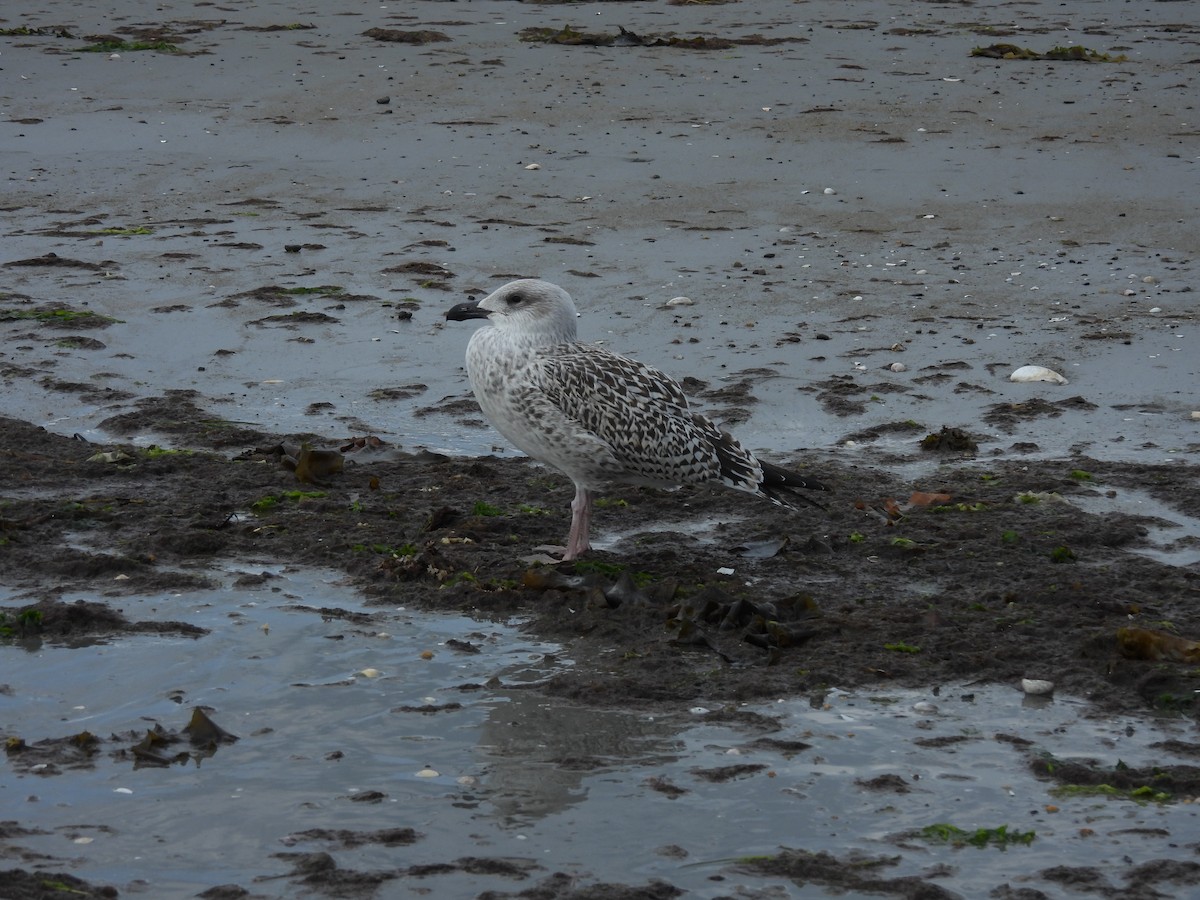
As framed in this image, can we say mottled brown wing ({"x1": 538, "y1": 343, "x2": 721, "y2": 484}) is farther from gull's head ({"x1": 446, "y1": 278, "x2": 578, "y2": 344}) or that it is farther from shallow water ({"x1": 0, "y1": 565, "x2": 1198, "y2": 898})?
shallow water ({"x1": 0, "y1": 565, "x2": 1198, "y2": 898})

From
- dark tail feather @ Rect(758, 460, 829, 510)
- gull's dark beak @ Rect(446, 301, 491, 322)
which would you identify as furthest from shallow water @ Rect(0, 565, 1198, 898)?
gull's dark beak @ Rect(446, 301, 491, 322)

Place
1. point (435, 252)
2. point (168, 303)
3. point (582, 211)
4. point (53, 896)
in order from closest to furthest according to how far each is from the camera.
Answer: point (53, 896)
point (168, 303)
point (435, 252)
point (582, 211)

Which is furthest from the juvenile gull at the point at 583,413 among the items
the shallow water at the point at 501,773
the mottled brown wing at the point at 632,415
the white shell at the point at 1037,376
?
the white shell at the point at 1037,376

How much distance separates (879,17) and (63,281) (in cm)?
1034

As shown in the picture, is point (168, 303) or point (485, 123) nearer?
point (168, 303)

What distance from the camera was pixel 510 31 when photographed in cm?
1616

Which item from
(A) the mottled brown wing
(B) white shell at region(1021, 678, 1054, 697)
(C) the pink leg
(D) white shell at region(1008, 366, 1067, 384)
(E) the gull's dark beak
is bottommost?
(B) white shell at region(1021, 678, 1054, 697)

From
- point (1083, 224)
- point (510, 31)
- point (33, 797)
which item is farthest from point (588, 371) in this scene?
point (510, 31)

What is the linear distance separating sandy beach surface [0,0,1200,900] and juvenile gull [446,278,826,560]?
304 millimetres

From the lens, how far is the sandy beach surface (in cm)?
409

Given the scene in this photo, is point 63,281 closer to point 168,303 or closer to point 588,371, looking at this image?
point 168,303

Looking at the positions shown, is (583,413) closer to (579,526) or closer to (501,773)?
→ (579,526)

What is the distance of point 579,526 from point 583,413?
0.44 meters

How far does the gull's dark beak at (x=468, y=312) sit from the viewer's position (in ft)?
21.1
